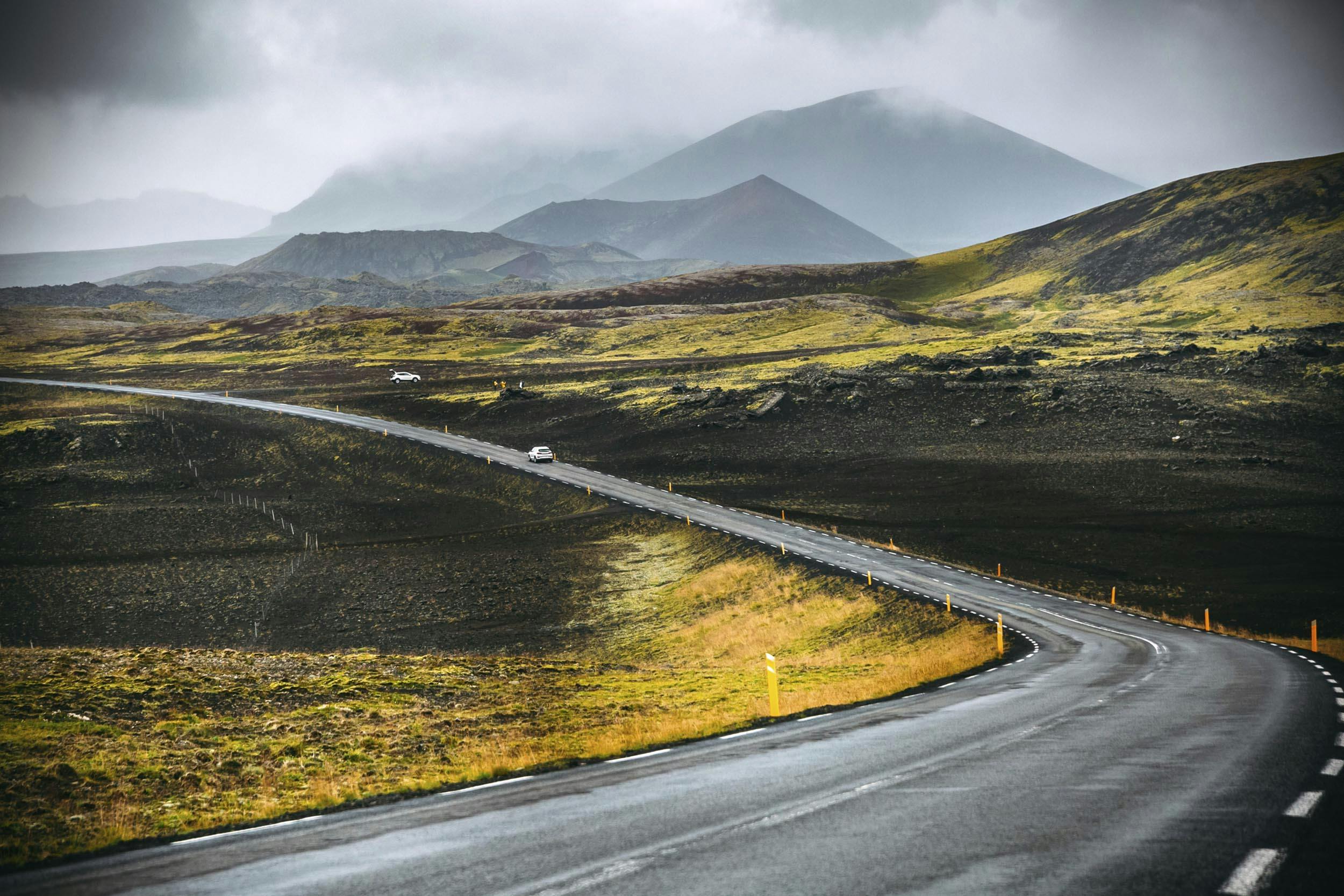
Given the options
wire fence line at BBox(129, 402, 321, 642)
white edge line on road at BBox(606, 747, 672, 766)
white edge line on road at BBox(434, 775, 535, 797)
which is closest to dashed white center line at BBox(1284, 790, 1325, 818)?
white edge line on road at BBox(606, 747, 672, 766)

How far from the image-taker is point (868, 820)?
8828 millimetres

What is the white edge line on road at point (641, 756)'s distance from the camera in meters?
13.3

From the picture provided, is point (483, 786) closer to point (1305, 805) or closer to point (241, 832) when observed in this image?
point (241, 832)

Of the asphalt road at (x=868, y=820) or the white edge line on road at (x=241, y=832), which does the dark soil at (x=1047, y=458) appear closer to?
the asphalt road at (x=868, y=820)

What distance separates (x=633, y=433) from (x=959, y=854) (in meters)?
75.8

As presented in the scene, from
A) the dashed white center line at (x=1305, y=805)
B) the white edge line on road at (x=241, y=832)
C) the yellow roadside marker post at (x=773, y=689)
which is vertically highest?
the dashed white center line at (x=1305, y=805)

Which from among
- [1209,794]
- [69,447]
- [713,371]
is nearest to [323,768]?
[1209,794]

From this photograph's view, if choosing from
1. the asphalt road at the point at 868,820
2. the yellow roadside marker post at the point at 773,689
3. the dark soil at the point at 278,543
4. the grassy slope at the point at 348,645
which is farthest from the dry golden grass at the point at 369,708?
the dark soil at the point at 278,543

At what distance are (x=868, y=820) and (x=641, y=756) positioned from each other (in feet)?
18.0

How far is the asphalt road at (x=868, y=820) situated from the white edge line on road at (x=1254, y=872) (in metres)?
0.02

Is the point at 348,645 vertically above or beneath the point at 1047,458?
beneath

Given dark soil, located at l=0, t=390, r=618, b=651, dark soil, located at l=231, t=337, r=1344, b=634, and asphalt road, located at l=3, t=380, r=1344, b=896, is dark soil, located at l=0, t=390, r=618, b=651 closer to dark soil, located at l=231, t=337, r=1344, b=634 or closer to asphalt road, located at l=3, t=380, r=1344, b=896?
dark soil, located at l=231, t=337, r=1344, b=634

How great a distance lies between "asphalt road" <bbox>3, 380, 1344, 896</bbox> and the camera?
7391 mm

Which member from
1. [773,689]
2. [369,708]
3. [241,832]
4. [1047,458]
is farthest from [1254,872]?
[1047,458]
